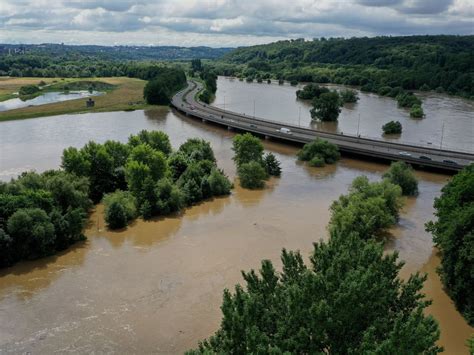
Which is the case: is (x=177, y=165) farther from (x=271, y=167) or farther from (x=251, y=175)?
(x=271, y=167)

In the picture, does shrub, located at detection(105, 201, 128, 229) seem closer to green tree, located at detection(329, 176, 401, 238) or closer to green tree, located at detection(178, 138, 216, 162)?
green tree, located at detection(178, 138, 216, 162)

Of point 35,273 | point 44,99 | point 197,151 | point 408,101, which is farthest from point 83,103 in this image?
point 35,273

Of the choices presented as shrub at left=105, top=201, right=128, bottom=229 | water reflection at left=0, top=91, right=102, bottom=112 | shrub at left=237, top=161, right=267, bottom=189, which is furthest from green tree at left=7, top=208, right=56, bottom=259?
water reflection at left=0, top=91, right=102, bottom=112

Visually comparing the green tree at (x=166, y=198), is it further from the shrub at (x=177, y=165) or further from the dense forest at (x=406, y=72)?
the dense forest at (x=406, y=72)

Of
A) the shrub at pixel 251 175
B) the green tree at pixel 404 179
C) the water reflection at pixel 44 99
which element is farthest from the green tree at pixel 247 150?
the water reflection at pixel 44 99

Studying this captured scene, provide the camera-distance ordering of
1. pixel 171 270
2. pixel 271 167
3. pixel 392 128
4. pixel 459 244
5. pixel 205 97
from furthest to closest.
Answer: pixel 205 97
pixel 392 128
pixel 271 167
pixel 171 270
pixel 459 244

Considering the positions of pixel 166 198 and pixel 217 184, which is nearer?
pixel 166 198

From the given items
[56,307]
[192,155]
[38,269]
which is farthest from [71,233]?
[192,155]
